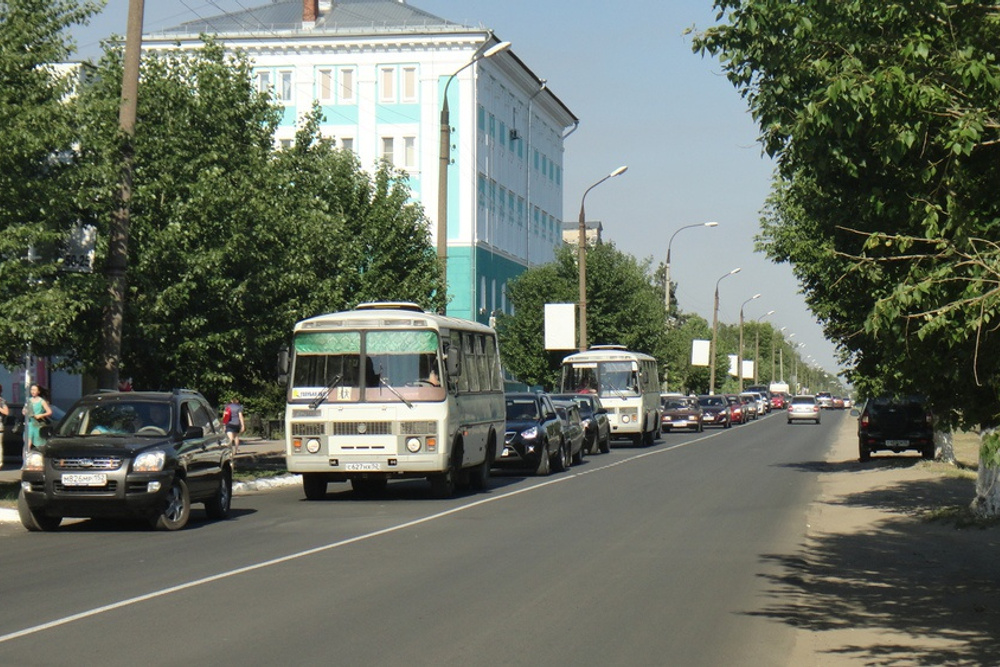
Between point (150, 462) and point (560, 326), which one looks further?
point (560, 326)

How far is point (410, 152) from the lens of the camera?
247ft

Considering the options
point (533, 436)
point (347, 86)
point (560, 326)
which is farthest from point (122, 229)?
point (347, 86)

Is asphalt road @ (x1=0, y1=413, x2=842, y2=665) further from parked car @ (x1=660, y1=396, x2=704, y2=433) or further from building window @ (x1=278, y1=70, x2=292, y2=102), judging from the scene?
building window @ (x1=278, y1=70, x2=292, y2=102)

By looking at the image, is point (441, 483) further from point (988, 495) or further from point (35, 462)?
point (988, 495)

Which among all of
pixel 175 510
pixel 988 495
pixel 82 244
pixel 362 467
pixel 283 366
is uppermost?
pixel 82 244

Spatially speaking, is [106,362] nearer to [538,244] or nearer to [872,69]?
[872,69]

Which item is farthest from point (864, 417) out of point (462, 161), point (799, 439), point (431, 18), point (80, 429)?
point (431, 18)

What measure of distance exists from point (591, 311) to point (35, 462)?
54.3m

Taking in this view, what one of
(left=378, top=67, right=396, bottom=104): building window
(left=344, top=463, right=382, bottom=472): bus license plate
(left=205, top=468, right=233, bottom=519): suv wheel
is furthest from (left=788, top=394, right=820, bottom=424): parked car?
(left=205, top=468, right=233, bottom=519): suv wheel

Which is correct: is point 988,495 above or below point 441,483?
above

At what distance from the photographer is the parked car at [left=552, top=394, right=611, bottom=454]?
42.4 m

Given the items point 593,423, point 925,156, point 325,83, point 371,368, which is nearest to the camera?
point 925,156

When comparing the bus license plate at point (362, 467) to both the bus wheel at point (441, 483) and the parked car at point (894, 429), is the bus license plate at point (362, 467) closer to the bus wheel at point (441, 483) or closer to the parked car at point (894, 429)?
the bus wheel at point (441, 483)

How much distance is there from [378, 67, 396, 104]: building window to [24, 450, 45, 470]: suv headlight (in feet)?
192
